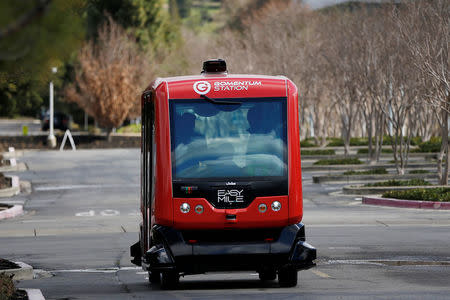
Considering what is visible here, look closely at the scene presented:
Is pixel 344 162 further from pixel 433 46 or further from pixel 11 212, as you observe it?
pixel 11 212

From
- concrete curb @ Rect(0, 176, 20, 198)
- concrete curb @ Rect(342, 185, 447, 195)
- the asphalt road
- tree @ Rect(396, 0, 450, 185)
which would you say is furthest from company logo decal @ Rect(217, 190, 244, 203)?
concrete curb @ Rect(0, 176, 20, 198)

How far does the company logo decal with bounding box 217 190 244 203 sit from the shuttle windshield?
19 cm

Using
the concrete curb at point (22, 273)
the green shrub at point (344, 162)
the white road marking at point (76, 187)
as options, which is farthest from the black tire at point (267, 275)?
the green shrub at point (344, 162)

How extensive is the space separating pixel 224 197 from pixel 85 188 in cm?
2436

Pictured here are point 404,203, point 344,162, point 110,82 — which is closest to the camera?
point 404,203

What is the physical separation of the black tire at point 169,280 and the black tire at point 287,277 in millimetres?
1331

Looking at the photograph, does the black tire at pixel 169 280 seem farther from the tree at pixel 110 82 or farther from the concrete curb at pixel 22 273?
the tree at pixel 110 82

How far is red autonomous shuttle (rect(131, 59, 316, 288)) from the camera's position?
12328mm

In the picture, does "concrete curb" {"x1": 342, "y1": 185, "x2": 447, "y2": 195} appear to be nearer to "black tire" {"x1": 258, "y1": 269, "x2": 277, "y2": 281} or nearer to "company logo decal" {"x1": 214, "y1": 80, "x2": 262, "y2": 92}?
"black tire" {"x1": 258, "y1": 269, "x2": 277, "y2": 281}

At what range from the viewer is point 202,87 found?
1277 centimetres

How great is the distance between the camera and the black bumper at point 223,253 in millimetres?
12273

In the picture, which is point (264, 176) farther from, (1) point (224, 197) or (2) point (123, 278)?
(2) point (123, 278)

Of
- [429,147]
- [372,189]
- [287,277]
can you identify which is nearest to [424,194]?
[372,189]

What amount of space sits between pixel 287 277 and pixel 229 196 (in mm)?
1474
